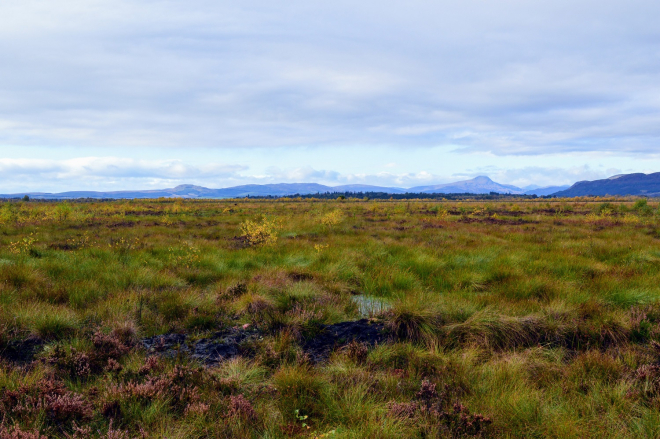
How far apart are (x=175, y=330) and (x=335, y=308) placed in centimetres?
279

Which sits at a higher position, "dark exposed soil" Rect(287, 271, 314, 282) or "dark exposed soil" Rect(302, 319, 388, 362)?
"dark exposed soil" Rect(287, 271, 314, 282)

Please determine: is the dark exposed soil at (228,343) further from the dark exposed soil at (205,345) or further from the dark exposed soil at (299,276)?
the dark exposed soil at (299,276)

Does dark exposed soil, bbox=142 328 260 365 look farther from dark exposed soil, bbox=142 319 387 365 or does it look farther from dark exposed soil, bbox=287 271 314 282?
dark exposed soil, bbox=287 271 314 282

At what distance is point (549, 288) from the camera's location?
6.98 meters

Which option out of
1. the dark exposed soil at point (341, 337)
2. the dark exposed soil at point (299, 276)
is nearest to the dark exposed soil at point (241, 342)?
the dark exposed soil at point (341, 337)

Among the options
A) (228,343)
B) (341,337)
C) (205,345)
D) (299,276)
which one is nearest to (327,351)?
(341,337)

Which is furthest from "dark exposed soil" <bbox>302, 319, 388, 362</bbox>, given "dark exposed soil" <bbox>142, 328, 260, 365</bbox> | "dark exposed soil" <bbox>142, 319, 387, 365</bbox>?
"dark exposed soil" <bbox>142, 328, 260, 365</bbox>

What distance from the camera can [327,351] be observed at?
464 cm

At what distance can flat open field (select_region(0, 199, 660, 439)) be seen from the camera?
3.03m

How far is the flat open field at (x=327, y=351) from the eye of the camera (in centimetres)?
303

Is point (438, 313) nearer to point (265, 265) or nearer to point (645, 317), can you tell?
point (645, 317)

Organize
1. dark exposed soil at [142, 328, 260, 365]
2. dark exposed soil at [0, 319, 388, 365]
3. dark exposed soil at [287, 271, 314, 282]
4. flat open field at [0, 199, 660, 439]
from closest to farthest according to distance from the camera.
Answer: flat open field at [0, 199, 660, 439]
dark exposed soil at [0, 319, 388, 365]
dark exposed soil at [142, 328, 260, 365]
dark exposed soil at [287, 271, 314, 282]

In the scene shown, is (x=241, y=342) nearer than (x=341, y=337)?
Yes

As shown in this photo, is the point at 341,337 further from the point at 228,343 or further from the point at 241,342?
the point at 228,343
